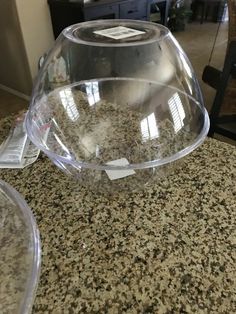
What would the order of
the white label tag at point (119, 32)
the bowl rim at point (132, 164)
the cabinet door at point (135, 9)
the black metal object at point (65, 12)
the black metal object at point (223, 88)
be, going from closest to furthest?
1. the bowl rim at point (132, 164)
2. the white label tag at point (119, 32)
3. the black metal object at point (223, 88)
4. the black metal object at point (65, 12)
5. the cabinet door at point (135, 9)

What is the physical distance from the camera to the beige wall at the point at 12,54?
2092mm

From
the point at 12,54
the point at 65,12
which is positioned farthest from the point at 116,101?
the point at 12,54

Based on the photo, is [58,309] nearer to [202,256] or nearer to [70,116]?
[202,256]

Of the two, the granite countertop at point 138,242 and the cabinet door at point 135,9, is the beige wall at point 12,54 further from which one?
the granite countertop at point 138,242

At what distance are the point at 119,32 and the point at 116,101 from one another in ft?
0.79

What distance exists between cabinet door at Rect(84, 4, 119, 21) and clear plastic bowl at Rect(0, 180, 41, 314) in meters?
1.86

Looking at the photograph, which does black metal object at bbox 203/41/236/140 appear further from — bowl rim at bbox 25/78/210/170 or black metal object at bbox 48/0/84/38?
black metal object at bbox 48/0/84/38

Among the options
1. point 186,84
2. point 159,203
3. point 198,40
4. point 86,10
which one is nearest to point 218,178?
point 159,203

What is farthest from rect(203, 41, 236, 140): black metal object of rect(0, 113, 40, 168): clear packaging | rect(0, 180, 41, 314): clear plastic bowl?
rect(0, 180, 41, 314): clear plastic bowl

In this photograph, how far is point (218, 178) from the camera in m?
0.55

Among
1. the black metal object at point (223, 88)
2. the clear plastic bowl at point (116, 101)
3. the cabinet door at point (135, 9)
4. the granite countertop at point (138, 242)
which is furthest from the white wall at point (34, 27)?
the granite countertop at point (138, 242)

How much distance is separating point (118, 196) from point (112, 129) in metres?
0.26

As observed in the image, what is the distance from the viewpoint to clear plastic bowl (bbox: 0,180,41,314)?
1.14 feet

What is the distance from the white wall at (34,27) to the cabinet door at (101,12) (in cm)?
39
